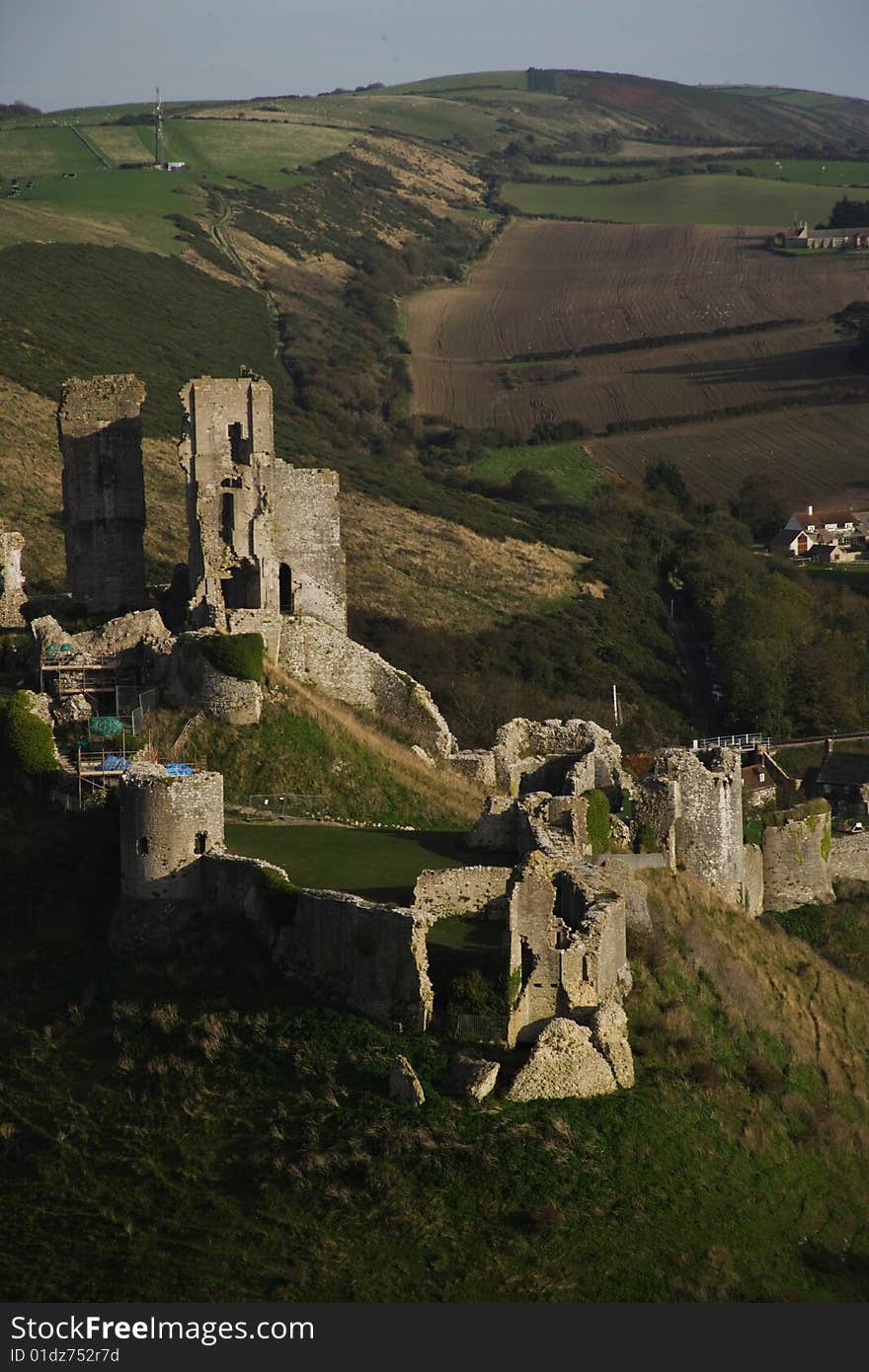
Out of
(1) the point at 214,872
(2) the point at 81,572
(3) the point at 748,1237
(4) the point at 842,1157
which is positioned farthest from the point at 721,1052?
(2) the point at 81,572

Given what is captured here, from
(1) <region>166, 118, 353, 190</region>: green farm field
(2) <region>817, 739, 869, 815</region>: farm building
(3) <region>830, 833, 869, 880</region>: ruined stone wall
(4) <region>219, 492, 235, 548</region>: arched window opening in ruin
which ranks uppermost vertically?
(1) <region>166, 118, 353, 190</region>: green farm field

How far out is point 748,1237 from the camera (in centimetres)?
2800

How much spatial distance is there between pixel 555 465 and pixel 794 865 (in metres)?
68.2

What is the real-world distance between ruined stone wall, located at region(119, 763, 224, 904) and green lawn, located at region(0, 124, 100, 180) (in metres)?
120

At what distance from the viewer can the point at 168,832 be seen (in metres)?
33.5

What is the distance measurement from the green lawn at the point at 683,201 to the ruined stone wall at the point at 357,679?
134286 mm

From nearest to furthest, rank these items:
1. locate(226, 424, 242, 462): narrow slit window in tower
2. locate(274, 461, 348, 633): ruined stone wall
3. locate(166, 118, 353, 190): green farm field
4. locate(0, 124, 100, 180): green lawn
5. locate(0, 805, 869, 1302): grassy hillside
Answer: locate(0, 805, 869, 1302): grassy hillside, locate(226, 424, 242, 462): narrow slit window in tower, locate(274, 461, 348, 633): ruined stone wall, locate(0, 124, 100, 180): green lawn, locate(166, 118, 353, 190): green farm field

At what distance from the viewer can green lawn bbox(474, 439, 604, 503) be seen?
10719cm

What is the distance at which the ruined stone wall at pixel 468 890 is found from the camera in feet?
104

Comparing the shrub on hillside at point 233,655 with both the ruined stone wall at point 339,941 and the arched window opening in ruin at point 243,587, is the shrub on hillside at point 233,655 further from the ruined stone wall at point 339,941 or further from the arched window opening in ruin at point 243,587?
the ruined stone wall at point 339,941

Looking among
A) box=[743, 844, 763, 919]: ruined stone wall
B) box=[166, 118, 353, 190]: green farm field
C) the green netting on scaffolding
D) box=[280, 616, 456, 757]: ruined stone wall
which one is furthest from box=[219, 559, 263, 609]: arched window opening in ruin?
box=[166, 118, 353, 190]: green farm field

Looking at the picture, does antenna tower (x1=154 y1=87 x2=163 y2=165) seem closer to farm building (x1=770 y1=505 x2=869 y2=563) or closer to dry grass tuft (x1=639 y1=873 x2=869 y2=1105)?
farm building (x1=770 y1=505 x2=869 y2=563)

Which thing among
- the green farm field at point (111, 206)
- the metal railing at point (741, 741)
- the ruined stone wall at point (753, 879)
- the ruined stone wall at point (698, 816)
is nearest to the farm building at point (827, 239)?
the green farm field at point (111, 206)

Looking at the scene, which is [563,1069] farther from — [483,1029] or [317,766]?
[317,766]
